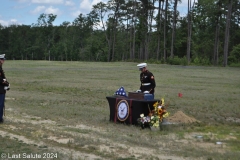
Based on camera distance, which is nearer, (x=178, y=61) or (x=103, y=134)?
(x=103, y=134)

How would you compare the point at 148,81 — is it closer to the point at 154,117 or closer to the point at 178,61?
the point at 154,117

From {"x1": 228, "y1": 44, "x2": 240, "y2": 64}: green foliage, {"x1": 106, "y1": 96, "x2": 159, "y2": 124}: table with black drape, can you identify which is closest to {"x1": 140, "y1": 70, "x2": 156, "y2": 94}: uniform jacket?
{"x1": 106, "y1": 96, "x2": 159, "y2": 124}: table with black drape

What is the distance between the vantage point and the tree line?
211ft

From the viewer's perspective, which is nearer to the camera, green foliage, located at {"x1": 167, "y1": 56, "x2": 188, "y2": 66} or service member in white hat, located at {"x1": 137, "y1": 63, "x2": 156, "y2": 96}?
service member in white hat, located at {"x1": 137, "y1": 63, "x2": 156, "y2": 96}

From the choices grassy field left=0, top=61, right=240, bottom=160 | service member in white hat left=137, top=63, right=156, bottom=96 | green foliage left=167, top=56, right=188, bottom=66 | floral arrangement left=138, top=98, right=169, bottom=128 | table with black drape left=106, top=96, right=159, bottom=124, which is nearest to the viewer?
grassy field left=0, top=61, right=240, bottom=160

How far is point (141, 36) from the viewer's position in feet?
260

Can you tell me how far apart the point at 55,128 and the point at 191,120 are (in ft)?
13.9

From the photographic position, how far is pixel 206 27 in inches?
3127

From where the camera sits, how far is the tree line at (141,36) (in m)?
64.2

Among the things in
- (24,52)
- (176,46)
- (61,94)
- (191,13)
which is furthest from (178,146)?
(24,52)

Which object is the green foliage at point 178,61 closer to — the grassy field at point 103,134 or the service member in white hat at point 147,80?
the grassy field at point 103,134

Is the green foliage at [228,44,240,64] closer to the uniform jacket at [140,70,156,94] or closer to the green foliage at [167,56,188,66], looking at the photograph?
the green foliage at [167,56,188,66]

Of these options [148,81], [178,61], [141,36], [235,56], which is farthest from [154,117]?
[141,36]

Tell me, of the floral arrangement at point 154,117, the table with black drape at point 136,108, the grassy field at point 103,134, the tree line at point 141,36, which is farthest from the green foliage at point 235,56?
the floral arrangement at point 154,117
